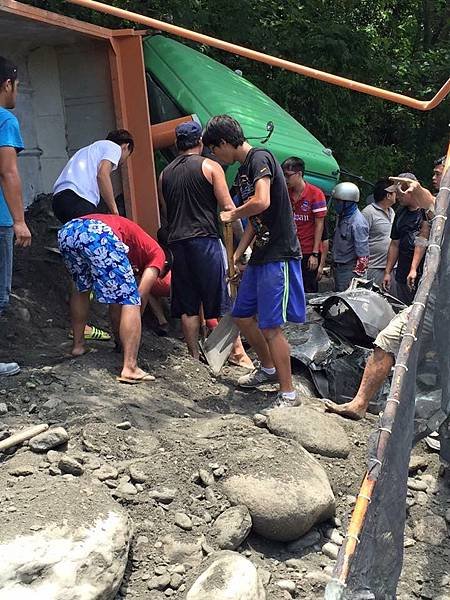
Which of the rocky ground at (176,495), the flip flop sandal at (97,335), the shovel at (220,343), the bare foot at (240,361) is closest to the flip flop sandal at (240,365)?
the bare foot at (240,361)

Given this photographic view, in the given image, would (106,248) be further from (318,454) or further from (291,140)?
(291,140)

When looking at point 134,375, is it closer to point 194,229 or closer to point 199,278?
point 199,278

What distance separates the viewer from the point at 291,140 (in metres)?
7.44

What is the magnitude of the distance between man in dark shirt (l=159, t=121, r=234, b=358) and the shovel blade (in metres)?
0.10

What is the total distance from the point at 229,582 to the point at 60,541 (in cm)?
64

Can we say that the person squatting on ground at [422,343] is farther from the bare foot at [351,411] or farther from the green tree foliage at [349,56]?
the green tree foliage at [349,56]

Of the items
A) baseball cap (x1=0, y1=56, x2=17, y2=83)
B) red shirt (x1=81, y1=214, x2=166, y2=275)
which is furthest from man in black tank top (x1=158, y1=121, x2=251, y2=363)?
baseball cap (x1=0, y1=56, x2=17, y2=83)

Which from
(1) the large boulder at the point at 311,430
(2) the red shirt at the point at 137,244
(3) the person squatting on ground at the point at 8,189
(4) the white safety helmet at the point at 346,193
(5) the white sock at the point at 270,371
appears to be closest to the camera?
(1) the large boulder at the point at 311,430

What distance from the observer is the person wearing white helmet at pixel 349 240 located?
7.29 meters

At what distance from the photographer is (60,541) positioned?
290 centimetres

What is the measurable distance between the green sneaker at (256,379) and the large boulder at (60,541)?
2149 millimetres

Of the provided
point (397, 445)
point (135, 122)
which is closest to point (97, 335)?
point (135, 122)

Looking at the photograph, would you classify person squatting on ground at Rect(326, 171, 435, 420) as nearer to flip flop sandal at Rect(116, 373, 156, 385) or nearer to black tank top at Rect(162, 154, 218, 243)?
flip flop sandal at Rect(116, 373, 156, 385)

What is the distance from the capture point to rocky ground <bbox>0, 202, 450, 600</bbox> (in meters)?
2.96
